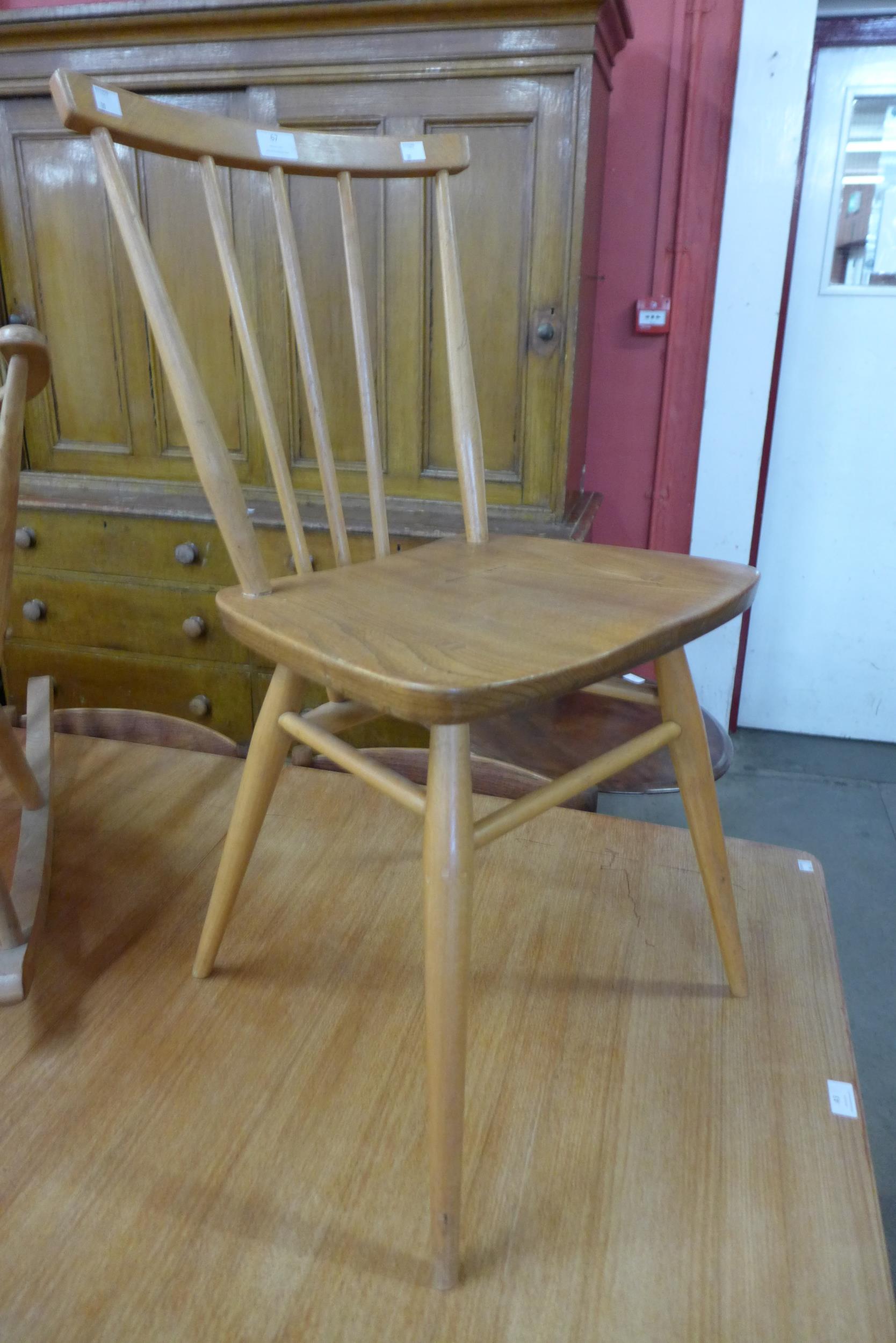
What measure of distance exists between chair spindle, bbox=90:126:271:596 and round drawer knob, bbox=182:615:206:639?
0.97 meters

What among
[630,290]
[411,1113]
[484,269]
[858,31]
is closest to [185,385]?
[411,1113]

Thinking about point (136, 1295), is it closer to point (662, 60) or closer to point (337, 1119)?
point (337, 1119)

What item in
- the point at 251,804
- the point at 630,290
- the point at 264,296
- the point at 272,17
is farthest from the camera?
the point at 630,290

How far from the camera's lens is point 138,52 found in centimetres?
146

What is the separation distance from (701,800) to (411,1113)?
0.36 metres

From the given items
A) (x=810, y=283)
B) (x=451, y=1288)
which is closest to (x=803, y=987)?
(x=451, y=1288)

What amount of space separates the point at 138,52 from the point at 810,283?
57.2 inches

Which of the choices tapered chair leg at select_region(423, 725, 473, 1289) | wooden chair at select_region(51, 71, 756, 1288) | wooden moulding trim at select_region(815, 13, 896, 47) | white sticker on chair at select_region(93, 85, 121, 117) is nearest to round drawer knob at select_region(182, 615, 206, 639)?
wooden chair at select_region(51, 71, 756, 1288)

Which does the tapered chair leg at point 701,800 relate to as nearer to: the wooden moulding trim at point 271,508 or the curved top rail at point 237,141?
the curved top rail at point 237,141

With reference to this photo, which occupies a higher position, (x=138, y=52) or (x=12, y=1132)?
(x=138, y=52)

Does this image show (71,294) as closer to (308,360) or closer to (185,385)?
(308,360)

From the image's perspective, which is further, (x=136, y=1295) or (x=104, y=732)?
(x=104, y=732)

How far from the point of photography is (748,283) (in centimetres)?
179

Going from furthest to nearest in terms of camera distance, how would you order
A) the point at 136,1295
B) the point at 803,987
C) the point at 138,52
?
the point at 138,52 → the point at 803,987 → the point at 136,1295
